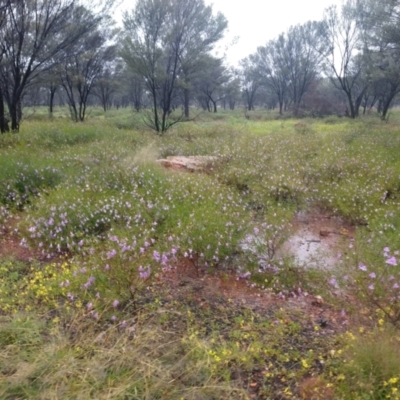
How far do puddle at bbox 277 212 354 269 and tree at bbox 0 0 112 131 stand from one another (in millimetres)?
10440

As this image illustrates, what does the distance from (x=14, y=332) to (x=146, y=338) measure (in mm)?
1095

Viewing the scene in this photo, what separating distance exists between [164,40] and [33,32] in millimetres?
5089

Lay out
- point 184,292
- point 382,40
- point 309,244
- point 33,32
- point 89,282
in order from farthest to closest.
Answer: point 382,40, point 33,32, point 309,244, point 184,292, point 89,282

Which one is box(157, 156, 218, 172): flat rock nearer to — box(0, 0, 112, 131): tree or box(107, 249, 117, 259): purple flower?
box(107, 249, 117, 259): purple flower

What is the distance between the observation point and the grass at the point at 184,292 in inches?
96.0

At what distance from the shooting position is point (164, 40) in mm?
14938

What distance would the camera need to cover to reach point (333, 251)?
15.8 feet

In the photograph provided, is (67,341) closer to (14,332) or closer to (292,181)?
(14,332)

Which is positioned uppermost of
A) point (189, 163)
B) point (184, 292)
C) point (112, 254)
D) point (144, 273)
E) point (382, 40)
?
point (382, 40)

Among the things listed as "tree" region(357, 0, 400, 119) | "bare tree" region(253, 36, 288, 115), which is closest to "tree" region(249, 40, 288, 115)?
"bare tree" region(253, 36, 288, 115)

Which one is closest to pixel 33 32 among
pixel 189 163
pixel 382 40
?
pixel 189 163

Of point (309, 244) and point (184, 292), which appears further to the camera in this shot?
point (309, 244)

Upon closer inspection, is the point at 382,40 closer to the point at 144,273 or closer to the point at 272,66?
the point at 144,273

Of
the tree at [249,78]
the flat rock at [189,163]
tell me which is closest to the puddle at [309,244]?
the flat rock at [189,163]
